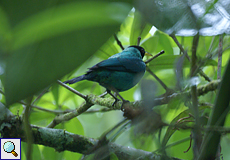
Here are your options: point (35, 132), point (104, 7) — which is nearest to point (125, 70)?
point (35, 132)

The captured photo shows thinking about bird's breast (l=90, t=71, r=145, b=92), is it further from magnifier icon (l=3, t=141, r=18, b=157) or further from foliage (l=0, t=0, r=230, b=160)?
foliage (l=0, t=0, r=230, b=160)

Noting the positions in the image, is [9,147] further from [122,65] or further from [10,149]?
[122,65]

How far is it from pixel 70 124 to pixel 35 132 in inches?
22.8

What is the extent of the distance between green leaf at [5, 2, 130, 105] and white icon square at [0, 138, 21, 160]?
1.19 metres

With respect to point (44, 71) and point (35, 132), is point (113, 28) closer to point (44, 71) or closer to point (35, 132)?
point (44, 71)

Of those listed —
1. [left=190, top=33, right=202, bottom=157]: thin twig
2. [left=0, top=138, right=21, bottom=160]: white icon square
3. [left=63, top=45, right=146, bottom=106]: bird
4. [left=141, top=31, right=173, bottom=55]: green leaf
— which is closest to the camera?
[left=190, top=33, right=202, bottom=157]: thin twig

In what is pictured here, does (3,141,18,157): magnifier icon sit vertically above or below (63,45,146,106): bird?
below

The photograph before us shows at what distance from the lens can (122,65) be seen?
288 cm

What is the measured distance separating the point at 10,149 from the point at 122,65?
182 cm

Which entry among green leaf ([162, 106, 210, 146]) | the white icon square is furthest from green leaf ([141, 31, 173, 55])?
the white icon square

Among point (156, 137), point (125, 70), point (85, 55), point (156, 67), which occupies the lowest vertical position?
point (156, 137)

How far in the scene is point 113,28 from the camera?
11.1 inches

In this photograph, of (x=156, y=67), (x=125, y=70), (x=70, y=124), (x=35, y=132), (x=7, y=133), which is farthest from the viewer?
(x=125, y=70)

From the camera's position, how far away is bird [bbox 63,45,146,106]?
2617 millimetres
